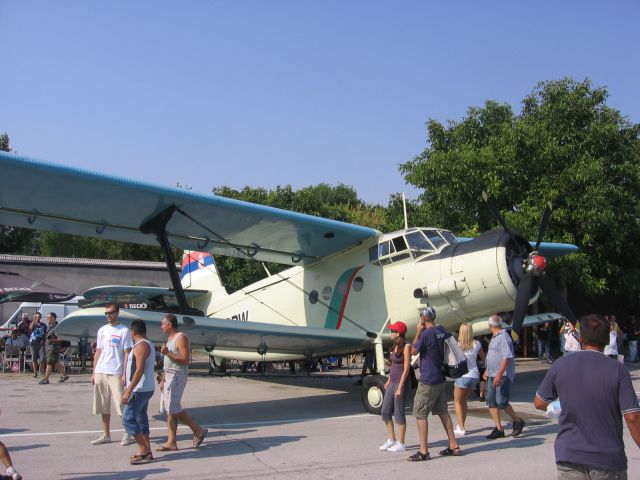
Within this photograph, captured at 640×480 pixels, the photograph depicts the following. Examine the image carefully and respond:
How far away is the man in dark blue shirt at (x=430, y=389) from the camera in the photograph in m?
6.79

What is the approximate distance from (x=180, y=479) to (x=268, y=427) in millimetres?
3148

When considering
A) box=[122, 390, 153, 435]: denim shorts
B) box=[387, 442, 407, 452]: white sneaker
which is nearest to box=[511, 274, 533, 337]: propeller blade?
box=[387, 442, 407, 452]: white sneaker

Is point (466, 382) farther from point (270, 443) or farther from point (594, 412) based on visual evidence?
point (594, 412)

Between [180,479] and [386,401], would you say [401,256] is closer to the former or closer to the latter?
[386,401]

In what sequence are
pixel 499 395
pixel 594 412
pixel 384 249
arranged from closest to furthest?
1. pixel 594 412
2. pixel 499 395
3. pixel 384 249

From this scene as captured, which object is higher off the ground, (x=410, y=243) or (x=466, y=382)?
(x=410, y=243)

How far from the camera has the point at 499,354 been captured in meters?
8.13

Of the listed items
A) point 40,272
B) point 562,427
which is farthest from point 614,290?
point 40,272

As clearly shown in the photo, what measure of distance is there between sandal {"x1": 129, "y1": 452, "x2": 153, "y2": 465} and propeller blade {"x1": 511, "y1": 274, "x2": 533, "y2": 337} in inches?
228

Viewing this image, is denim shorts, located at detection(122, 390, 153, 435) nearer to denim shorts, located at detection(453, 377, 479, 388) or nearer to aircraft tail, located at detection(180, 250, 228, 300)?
denim shorts, located at detection(453, 377, 479, 388)

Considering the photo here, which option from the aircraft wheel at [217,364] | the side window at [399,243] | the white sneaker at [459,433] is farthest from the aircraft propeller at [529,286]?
the aircraft wheel at [217,364]

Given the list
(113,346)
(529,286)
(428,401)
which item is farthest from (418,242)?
(113,346)

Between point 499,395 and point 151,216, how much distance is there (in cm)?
702

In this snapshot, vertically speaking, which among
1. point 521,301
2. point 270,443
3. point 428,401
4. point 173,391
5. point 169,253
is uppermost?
point 169,253
